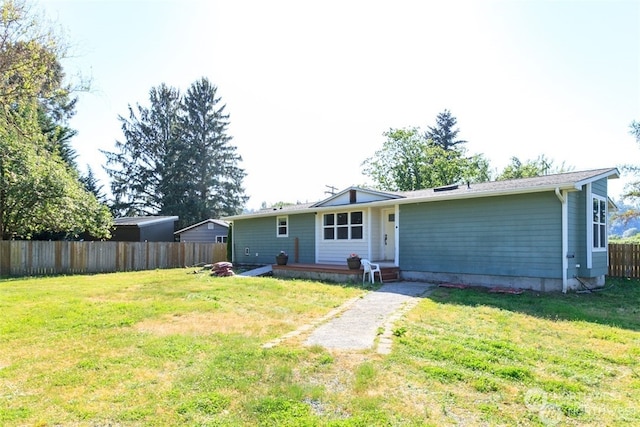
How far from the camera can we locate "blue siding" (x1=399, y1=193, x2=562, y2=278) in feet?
28.7

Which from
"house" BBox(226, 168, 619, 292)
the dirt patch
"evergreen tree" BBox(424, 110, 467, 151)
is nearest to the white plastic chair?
"house" BBox(226, 168, 619, 292)

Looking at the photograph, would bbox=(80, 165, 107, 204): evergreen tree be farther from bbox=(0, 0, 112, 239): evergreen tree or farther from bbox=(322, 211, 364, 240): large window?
bbox=(322, 211, 364, 240): large window

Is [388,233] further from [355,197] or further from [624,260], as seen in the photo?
[624,260]

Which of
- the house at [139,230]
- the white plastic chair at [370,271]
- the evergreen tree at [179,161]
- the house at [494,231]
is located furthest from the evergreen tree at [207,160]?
the white plastic chair at [370,271]

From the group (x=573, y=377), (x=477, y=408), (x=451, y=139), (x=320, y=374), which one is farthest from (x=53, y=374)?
(x=451, y=139)

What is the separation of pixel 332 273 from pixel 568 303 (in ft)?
20.2

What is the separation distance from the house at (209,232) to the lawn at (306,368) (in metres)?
17.6

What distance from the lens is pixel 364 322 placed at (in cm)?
613

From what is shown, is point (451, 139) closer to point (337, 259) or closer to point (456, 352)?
point (337, 259)

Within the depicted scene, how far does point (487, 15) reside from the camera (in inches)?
356

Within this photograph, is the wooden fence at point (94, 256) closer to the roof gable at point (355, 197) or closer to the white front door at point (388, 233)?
the roof gable at point (355, 197)

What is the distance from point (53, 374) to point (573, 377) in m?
5.30

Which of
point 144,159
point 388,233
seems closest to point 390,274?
point 388,233

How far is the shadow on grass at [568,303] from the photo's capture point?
646 cm
